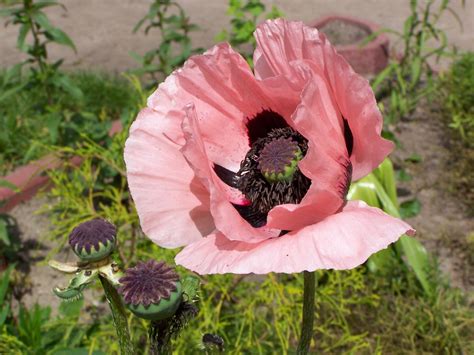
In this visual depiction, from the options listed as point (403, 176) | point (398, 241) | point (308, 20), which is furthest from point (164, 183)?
point (308, 20)

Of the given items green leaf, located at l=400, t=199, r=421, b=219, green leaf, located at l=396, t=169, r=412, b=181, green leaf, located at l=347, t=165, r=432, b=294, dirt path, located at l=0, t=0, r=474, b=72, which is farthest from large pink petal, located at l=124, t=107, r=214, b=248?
dirt path, located at l=0, t=0, r=474, b=72

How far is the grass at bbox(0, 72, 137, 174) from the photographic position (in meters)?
3.38

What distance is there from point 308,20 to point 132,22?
158 cm

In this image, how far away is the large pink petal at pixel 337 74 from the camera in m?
0.92

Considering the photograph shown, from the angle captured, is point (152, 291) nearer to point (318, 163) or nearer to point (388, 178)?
point (318, 163)

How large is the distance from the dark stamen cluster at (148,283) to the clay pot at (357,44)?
375 cm

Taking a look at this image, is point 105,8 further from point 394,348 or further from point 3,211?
point 394,348

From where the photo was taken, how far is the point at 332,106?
1.00m

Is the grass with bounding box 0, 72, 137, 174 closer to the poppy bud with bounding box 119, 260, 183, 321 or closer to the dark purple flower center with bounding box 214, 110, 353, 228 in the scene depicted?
the dark purple flower center with bounding box 214, 110, 353, 228

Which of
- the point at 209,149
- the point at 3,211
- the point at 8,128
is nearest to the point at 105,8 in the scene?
the point at 8,128

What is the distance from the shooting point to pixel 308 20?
6.29 m

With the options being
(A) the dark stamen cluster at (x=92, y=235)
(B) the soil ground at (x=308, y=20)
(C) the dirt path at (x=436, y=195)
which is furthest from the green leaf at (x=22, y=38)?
(A) the dark stamen cluster at (x=92, y=235)

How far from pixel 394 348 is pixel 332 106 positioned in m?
1.90

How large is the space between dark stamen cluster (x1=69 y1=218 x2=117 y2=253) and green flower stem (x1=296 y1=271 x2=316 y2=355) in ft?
0.91
